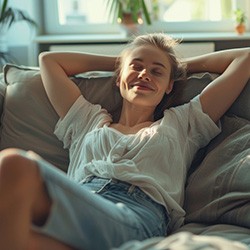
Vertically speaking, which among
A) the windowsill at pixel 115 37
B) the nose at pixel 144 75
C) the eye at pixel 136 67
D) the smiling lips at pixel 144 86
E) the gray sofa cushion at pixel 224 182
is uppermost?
the eye at pixel 136 67

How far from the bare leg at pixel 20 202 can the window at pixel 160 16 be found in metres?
2.25

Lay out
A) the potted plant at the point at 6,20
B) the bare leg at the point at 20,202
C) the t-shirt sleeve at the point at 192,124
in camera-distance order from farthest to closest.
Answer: the potted plant at the point at 6,20 < the t-shirt sleeve at the point at 192,124 < the bare leg at the point at 20,202

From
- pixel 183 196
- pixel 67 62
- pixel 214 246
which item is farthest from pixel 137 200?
pixel 67 62

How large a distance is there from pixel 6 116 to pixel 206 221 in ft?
2.64

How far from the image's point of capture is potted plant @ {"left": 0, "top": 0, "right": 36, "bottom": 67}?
2992mm

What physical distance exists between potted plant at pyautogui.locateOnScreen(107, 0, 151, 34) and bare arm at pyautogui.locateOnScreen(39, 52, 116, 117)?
3.73 ft

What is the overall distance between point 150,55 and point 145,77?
97 millimetres

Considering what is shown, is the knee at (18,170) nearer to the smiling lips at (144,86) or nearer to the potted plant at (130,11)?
the smiling lips at (144,86)

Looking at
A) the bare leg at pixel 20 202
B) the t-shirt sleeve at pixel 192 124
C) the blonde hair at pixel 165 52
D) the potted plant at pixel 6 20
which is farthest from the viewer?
the potted plant at pixel 6 20

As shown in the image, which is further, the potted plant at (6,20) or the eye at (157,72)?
the potted plant at (6,20)

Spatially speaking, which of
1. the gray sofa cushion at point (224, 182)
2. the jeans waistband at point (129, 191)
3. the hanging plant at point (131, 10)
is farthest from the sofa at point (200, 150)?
the hanging plant at point (131, 10)

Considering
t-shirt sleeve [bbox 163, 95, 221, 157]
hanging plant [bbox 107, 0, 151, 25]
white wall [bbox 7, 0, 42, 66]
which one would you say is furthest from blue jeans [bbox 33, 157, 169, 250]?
white wall [bbox 7, 0, 42, 66]

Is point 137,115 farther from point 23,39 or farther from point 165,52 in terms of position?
point 23,39

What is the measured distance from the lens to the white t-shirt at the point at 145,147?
5.15ft
